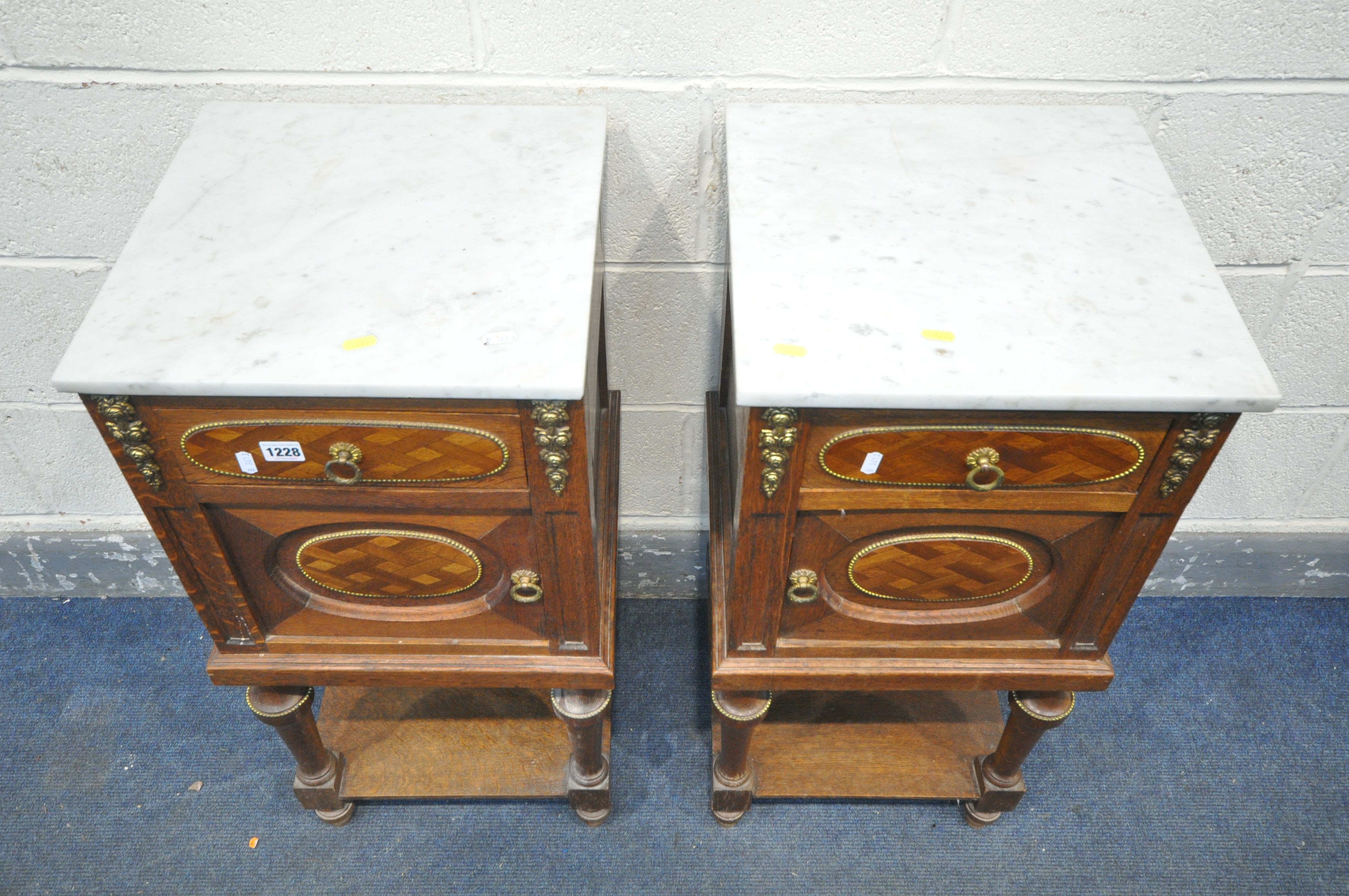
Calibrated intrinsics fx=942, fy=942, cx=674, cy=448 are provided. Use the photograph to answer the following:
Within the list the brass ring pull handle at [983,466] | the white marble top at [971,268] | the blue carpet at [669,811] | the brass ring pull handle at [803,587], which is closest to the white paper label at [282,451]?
the white marble top at [971,268]

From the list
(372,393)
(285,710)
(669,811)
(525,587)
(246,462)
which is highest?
(372,393)

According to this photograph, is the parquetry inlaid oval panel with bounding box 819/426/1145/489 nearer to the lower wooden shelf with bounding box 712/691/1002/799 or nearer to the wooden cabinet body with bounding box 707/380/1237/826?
the wooden cabinet body with bounding box 707/380/1237/826

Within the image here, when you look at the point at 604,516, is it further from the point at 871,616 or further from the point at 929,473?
the point at 929,473

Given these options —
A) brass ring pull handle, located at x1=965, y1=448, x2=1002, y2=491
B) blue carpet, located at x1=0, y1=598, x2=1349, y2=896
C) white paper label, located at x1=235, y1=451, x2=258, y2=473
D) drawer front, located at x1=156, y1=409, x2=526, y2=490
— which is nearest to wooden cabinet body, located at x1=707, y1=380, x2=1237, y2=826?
brass ring pull handle, located at x1=965, y1=448, x2=1002, y2=491

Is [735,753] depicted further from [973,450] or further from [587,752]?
[973,450]

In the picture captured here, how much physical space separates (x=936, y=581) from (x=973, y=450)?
228 mm

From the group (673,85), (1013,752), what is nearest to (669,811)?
(1013,752)

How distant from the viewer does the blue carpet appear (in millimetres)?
1438

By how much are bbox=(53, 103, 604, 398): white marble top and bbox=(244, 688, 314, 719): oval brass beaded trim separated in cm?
A: 56

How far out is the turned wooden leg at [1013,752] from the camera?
1257mm

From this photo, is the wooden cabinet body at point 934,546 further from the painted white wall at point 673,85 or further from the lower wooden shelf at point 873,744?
the painted white wall at point 673,85

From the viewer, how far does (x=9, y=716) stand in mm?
1617

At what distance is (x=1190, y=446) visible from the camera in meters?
0.90

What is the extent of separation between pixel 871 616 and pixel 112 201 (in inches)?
44.8
